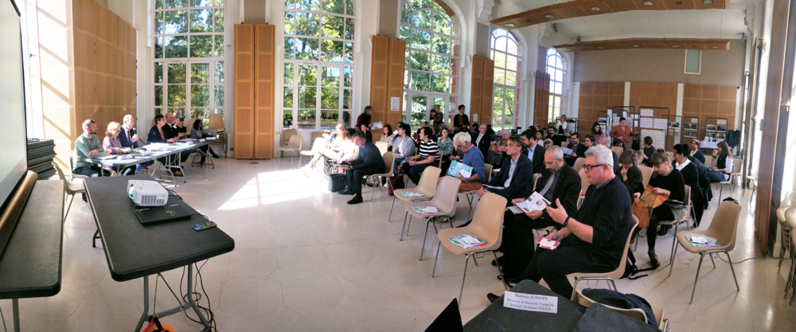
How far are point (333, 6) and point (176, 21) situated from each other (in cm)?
413

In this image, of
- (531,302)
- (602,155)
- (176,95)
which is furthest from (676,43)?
(531,302)

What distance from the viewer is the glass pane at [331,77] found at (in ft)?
41.5

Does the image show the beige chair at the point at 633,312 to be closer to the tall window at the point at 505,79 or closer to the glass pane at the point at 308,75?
the glass pane at the point at 308,75

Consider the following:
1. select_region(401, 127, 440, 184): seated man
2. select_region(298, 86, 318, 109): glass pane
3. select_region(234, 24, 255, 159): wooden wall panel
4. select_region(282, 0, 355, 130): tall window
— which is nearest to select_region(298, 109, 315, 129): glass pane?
select_region(282, 0, 355, 130): tall window

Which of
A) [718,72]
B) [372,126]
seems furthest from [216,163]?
[718,72]

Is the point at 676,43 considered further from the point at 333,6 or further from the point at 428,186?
the point at 428,186

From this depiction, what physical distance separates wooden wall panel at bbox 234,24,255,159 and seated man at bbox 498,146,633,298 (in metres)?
10.00

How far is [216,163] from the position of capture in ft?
36.5

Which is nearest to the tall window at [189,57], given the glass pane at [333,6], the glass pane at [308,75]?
the glass pane at [308,75]

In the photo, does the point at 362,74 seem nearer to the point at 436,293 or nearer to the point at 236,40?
the point at 236,40

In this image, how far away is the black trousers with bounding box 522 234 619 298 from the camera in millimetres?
→ 3168

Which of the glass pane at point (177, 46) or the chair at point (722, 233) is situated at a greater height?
the glass pane at point (177, 46)

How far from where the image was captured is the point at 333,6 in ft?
41.0

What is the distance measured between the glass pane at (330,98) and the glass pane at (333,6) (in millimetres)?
2061
